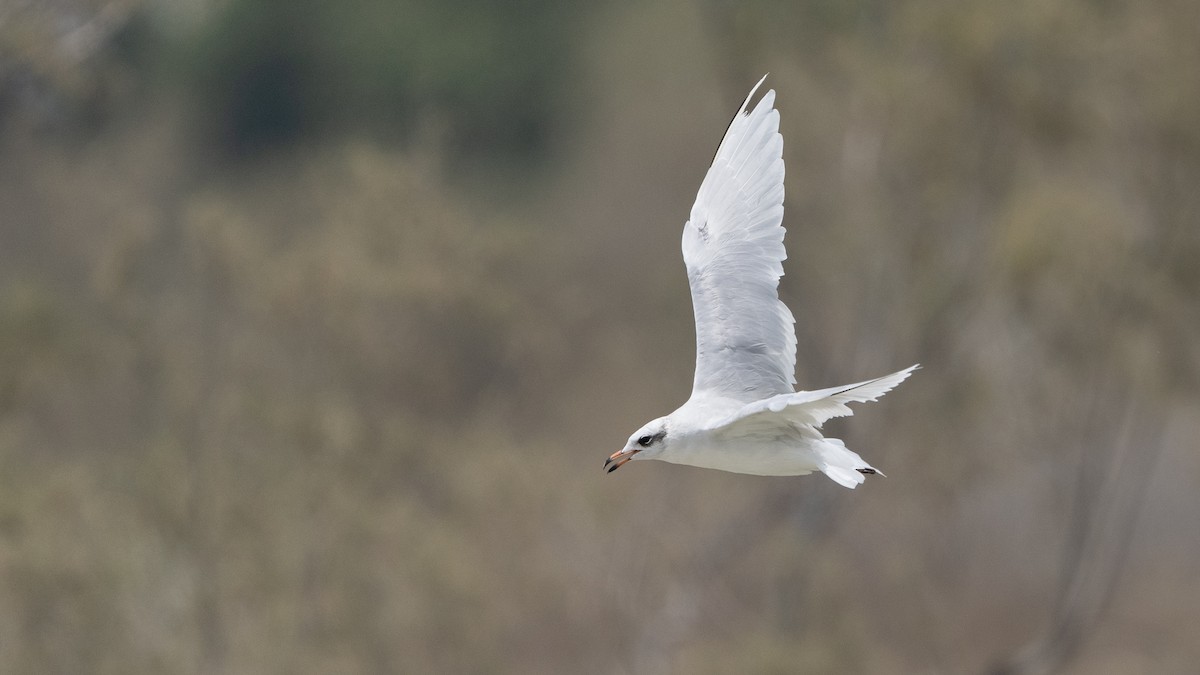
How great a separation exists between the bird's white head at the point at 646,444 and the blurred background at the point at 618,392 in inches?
422

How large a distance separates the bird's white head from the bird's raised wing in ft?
1.95

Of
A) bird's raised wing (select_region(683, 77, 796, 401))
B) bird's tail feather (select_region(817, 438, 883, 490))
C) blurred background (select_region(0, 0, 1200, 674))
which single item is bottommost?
bird's tail feather (select_region(817, 438, 883, 490))

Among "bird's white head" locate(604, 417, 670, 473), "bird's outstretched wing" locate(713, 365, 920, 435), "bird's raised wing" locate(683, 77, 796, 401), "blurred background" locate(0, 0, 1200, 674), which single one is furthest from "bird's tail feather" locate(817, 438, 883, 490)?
"blurred background" locate(0, 0, 1200, 674)

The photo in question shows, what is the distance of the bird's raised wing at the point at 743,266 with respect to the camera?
26.4 feet

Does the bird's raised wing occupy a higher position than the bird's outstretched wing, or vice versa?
the bird's raised wing

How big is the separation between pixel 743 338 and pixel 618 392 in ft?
61.5

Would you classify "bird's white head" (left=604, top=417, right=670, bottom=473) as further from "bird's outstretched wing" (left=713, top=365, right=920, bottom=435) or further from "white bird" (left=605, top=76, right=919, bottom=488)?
"bird's outstretched wing" (left=713, top=365, right=920, bottom=435)

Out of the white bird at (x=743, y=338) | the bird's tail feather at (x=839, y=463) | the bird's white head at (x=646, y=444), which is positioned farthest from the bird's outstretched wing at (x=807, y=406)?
the bird's white head at (x=646, y=444)

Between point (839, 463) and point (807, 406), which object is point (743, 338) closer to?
point (839, 463)

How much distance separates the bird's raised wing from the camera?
805cm

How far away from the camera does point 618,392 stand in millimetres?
26828

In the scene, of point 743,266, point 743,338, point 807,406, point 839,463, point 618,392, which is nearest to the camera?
point 807,406

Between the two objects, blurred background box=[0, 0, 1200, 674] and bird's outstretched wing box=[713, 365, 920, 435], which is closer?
bird's outstretched wing box=[713, 365, 920, 435]

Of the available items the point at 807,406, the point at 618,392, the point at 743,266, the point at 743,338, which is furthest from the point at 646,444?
the point at 618,392
